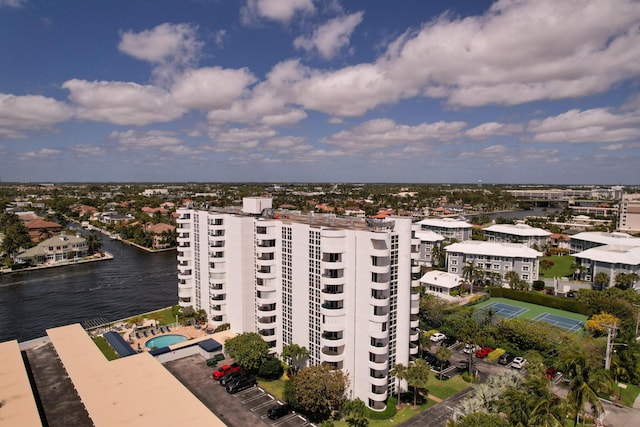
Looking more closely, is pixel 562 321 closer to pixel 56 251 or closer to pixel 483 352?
pixel 483 352

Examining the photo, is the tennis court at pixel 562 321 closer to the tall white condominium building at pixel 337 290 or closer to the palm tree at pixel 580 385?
the tall white condominium building at pixel 337 290

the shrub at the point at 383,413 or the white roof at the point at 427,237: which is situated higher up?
the white roof at the point at 427,237

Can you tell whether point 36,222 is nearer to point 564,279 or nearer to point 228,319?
point 228,319

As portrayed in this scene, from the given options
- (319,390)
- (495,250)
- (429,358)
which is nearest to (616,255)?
(495,250)

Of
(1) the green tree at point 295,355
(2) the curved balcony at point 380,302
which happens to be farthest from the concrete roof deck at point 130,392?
(2) the curved balcony at point 380,302

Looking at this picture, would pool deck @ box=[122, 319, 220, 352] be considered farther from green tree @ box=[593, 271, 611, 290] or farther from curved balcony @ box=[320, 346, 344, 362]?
green tree @ box=[593, 271, 611, 290]

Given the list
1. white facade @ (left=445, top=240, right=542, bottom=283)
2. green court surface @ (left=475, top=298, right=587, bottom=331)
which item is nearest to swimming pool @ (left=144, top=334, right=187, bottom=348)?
green court surface @ (left=475, top=298, right=587, bottom=331)
